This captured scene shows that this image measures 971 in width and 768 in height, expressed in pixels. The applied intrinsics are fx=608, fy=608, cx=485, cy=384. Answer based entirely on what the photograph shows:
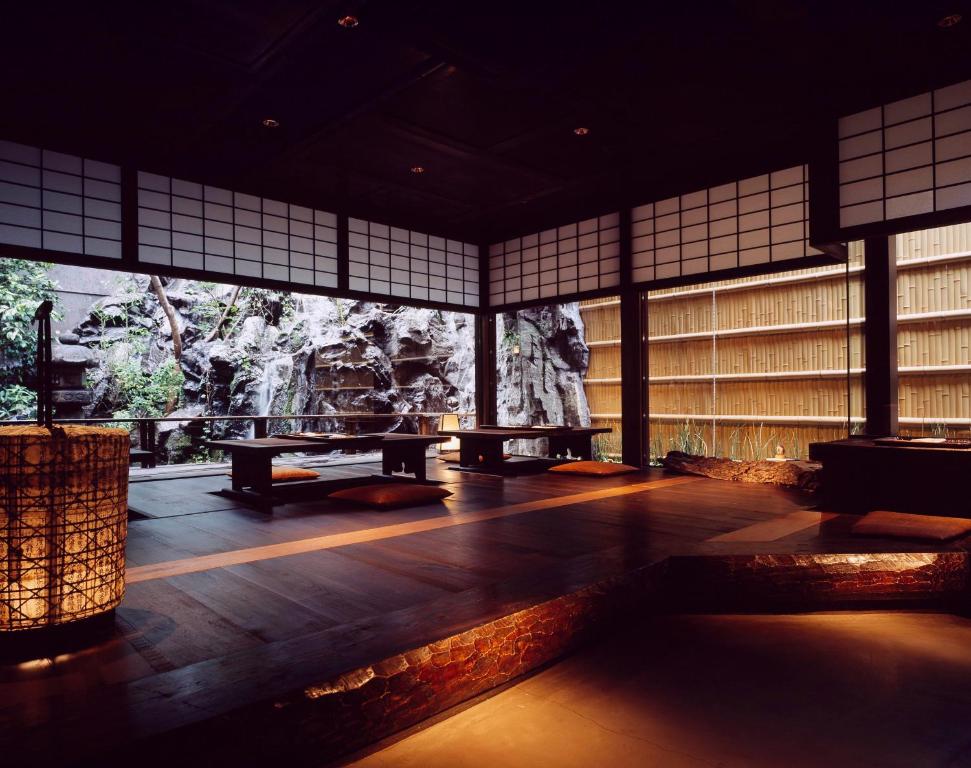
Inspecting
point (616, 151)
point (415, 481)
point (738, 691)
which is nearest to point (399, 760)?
point (738, 691)

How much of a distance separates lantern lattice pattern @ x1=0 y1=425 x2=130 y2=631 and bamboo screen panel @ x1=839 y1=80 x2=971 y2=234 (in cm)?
463

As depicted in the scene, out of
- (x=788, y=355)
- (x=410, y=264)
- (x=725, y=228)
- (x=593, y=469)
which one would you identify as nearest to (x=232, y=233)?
(x=410, y=264)

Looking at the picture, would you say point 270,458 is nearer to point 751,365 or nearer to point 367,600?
point 367,600

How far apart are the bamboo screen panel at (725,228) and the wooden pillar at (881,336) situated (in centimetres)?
82

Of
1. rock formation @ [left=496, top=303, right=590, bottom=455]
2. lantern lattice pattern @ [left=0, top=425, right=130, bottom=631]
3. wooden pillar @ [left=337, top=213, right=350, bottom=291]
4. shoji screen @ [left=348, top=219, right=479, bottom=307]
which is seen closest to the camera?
lantern lattice pattern @ [left=0, top=425, right=130, bottom=631]

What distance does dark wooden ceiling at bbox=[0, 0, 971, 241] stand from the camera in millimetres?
3098

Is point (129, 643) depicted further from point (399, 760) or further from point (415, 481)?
point (415, 481)

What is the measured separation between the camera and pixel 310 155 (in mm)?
4953

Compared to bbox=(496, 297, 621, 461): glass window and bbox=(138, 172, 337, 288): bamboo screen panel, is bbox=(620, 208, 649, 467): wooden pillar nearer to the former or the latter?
bbox=(496, 297, 621, 461): glass window

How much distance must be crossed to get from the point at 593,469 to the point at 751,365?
253cm

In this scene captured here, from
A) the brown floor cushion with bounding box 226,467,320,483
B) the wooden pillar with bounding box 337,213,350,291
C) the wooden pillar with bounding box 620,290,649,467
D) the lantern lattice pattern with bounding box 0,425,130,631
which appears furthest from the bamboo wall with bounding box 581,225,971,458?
the lantern lattice pattern with bounding box 0,425,130,631

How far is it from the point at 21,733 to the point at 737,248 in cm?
566

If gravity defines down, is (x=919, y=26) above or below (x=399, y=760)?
above

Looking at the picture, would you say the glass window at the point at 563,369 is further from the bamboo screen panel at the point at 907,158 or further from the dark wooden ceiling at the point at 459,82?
the bamboo screen panel at the point at 907,158
